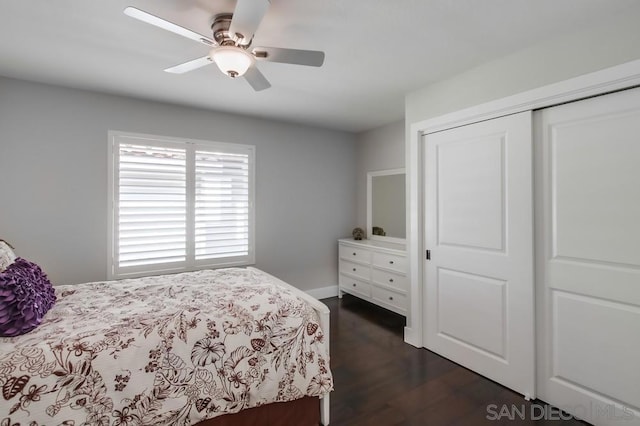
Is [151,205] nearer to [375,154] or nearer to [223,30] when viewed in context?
[223,30]

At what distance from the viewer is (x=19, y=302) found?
4.76 feet

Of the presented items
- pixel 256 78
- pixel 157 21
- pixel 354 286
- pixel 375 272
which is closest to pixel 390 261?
pixel 375 272

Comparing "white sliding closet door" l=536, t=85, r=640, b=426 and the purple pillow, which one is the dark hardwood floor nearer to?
"white sliding closet door" l=536, t=85, r=640, b=426

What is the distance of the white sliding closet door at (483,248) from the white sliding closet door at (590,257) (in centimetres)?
10

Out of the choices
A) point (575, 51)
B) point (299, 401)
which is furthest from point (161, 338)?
point (575, 51)

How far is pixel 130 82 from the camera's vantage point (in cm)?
279

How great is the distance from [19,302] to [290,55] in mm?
1884

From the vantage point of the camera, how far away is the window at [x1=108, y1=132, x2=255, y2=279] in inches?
124

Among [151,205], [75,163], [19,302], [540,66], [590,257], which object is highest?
[540,66]

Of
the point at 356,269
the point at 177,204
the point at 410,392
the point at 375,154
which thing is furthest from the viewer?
the point at 375,154

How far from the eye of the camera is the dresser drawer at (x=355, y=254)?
4.00m

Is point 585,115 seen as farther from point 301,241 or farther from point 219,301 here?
point 301,241

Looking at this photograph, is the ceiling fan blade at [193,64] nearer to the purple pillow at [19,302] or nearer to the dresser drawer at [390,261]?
the purple pillow at [19,302]

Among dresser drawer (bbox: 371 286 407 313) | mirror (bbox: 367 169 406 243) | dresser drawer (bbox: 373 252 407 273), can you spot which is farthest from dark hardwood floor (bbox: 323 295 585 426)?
mirror (bbox: 367 169 406 243)
